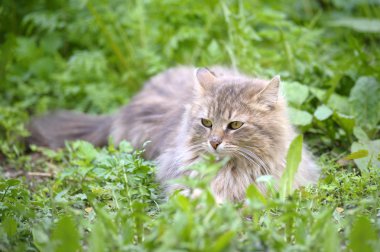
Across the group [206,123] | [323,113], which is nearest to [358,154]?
[323,113]

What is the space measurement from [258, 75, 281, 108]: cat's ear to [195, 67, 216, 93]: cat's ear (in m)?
0.40

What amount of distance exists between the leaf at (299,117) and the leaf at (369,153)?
43cm

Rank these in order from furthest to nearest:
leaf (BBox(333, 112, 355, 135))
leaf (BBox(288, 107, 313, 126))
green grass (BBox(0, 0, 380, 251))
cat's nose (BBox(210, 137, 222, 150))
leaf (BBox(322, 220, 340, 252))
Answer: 1. leaf (BBox(288, 107, 313, 126))
2. leaf (BBox(333, 112, 355, 135))
3. cat's nose (BBox(210, 137, 222, 150))
4. green grass (BBox(0, 0, 380, 251))
5. leaf (BBox(322, 220, 340, 252))

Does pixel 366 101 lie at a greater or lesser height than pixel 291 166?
lesser

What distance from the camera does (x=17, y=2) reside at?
6.23 m

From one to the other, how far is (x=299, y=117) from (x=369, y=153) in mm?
638

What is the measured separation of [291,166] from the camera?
3008 millimetres

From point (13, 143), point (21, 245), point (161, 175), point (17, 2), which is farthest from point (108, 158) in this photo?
point (17, 2)

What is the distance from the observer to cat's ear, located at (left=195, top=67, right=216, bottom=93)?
372 cm

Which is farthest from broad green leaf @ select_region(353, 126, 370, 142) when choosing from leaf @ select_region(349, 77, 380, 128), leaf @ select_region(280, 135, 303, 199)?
leaf @ select_region(280, 135, 303, 199)

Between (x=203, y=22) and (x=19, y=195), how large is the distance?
3330 mm

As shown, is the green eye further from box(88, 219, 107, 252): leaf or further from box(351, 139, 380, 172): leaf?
box(88, 219, 107, 252): leaf

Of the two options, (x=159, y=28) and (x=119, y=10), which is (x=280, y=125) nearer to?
(x=159, y=28)

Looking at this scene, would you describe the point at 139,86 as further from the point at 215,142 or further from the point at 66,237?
the point at 66,237
